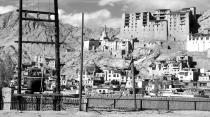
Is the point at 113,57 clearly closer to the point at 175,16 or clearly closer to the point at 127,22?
the point at 127,22

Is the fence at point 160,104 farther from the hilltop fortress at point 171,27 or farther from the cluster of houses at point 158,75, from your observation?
the hilltop fortress at point 171,27

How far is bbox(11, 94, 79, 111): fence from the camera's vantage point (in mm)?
22078

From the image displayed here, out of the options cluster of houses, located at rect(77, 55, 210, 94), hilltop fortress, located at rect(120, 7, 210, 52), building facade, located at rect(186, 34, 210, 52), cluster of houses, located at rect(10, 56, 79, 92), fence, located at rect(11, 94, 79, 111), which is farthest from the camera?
hilltop fortress, located at rect(120, 7, 210, 52)

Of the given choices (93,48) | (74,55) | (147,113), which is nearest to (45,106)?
(147,113)

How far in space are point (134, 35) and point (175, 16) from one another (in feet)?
47.1

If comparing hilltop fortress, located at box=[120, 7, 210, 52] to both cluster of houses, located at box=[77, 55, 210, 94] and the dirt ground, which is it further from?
the dirt ground

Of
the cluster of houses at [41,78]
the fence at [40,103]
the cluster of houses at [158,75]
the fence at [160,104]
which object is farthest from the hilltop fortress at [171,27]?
the fence at [40,103]

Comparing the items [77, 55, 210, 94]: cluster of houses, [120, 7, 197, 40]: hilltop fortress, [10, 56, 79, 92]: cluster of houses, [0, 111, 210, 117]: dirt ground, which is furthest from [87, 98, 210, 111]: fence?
[120, 7, 197, 40]: hilltop fortress

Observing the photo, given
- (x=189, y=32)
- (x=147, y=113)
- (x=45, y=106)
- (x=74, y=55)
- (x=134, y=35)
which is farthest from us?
(x=74, y=55)

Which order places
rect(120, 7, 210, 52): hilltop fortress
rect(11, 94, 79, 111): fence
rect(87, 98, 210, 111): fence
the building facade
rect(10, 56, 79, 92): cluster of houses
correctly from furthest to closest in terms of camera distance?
1. rect(120, 7, 210, 52): hilltop fortress
2. the building facade
3. rect(10, 56, 79, 92): cluster of houses
4. rect(87, 98, 210, 111): fence
5. rect(11, 94, 79, 111): fence

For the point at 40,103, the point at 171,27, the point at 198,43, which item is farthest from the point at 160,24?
the point at 40,103

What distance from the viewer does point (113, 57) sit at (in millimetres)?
117625

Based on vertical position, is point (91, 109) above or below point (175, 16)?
below

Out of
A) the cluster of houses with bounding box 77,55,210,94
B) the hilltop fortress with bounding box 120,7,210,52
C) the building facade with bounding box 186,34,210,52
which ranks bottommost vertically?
the cluster of houses with bounding box 77,55,210,94
